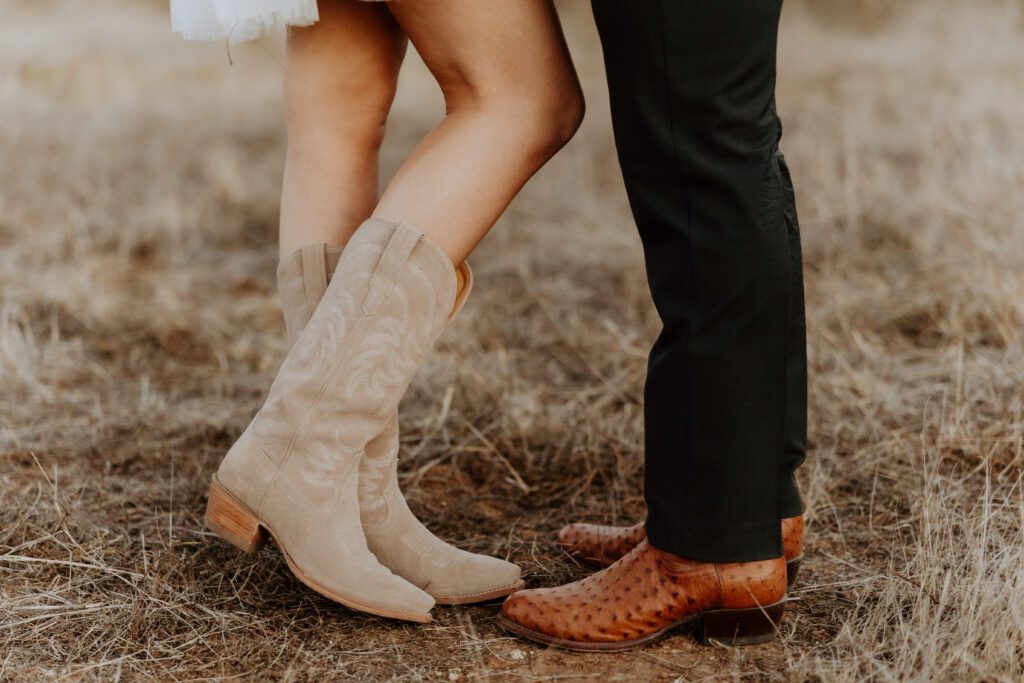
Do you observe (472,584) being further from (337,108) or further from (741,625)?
(337,108)

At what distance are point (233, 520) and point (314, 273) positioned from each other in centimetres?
40

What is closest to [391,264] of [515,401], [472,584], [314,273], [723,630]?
[314,273]

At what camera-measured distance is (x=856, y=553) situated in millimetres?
1815

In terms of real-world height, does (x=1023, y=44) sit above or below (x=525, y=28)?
below

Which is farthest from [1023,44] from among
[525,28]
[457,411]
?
[525,28]

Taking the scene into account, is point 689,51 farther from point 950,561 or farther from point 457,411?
point 457,411

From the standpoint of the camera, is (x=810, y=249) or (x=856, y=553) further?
(x=810, y=249)

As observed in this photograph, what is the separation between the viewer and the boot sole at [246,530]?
1523 mm

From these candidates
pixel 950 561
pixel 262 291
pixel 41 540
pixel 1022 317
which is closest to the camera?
pixel 950 561

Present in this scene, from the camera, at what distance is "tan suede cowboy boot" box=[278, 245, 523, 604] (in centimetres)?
162

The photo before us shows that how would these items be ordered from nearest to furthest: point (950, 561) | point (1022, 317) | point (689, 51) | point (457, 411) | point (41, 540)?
point (689, 51) < point (950, 561) < point (41, 540) < point (457, 411) < point (1022, 317)

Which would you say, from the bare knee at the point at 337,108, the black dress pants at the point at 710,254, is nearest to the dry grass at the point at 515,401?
the black dress pants at the point at 710,254

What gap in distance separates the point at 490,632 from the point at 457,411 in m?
0.86

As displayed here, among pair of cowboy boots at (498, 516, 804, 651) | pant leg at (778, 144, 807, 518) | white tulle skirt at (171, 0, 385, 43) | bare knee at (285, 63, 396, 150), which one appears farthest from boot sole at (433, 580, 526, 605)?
white tulle skirt at (171, 0, 385, 43)
